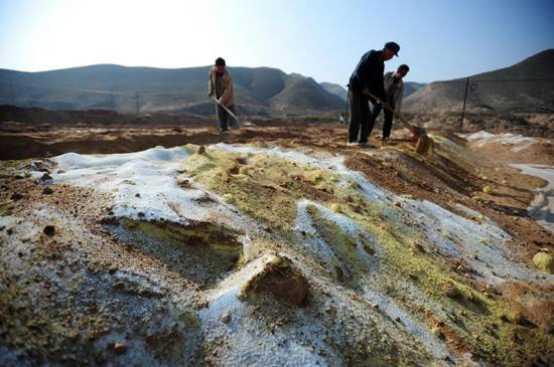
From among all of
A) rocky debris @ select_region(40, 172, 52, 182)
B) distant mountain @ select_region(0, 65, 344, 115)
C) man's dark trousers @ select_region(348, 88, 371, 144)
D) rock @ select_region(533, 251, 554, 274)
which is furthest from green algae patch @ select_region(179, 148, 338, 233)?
distant mountain @ select_region(0, 65, 344, 115)

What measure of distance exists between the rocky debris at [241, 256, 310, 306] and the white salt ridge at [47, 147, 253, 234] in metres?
0.44

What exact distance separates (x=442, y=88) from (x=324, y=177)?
113ft

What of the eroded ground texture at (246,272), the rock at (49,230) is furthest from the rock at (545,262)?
the rock at (49,230)

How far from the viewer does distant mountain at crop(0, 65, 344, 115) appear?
25.9 metres

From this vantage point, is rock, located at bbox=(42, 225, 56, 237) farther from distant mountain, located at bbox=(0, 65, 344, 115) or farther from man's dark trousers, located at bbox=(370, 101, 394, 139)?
distant mountain, located at bbox=(0, 65, 344, 115)

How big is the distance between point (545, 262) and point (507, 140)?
803cm

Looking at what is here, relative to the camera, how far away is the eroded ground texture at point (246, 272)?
1274 mm

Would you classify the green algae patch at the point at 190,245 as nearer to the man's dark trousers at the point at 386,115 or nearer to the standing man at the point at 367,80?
the standing man at the point at 367,80

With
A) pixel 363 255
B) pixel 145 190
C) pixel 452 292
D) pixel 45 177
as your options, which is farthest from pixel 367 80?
pixel 45 177

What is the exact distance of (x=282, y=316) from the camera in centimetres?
147

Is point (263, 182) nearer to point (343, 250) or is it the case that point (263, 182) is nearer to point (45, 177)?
point (343, 250)

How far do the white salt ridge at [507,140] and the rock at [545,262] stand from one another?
22.0 feet

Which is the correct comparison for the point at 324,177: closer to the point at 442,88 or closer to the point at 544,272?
the point at 544,272

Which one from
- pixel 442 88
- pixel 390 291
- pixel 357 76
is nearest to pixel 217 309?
pixel 390 291
